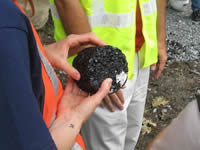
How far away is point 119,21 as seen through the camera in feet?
5.11

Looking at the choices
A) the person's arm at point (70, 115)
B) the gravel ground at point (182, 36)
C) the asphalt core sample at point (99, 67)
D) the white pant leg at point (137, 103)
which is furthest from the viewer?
the gravel ground at point (182, 36)

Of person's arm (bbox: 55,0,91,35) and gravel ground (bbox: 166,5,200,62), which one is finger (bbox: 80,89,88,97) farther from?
gravel ground (bbox: 166,5,200,62)

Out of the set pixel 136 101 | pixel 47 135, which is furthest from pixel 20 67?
pixel 136 101

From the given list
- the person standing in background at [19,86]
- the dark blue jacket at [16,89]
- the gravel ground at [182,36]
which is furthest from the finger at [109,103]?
the gravel ground at [182,36]

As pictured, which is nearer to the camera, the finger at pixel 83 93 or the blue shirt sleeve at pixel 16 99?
the blue shirt sleeve at pixel 16 99

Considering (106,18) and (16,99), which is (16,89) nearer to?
(16,99)

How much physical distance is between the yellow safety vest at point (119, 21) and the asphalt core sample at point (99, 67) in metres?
0.23

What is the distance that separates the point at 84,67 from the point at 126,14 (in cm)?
53

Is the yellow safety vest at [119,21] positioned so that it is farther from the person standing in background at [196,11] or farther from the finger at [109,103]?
the person standing in background at [196,11]

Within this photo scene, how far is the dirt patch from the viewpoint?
2.99 meters

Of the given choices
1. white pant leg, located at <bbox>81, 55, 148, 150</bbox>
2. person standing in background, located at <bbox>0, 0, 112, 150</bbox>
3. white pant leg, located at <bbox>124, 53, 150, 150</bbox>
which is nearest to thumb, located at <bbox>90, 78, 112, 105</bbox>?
person standing in background, located at <bbox>0, 0, 112, 150</bbox>

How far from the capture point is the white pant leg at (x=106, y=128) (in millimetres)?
1736

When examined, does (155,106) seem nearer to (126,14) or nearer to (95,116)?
(95,116)

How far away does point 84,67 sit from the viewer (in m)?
1.42
